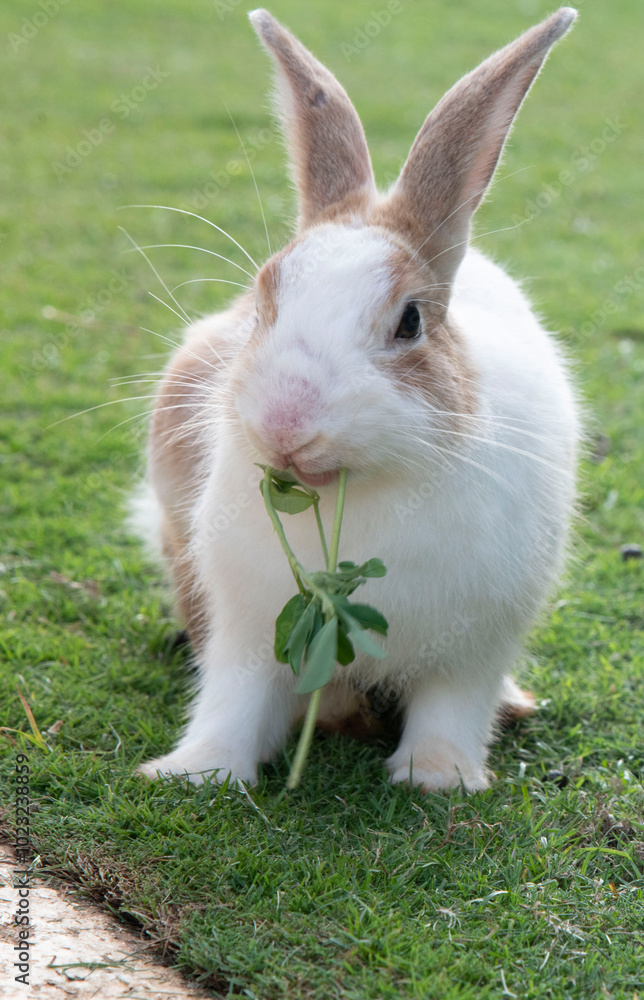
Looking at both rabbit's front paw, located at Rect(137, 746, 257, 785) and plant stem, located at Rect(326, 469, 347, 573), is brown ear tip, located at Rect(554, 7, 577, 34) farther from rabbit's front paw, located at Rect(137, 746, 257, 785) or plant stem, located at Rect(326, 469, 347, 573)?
rabbit's front paw, located at Rect(137, 746, 257, 785)

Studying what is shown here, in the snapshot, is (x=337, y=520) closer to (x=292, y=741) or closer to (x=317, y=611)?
(x=317, y=611)

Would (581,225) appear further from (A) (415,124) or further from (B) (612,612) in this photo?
(B) (612,612)

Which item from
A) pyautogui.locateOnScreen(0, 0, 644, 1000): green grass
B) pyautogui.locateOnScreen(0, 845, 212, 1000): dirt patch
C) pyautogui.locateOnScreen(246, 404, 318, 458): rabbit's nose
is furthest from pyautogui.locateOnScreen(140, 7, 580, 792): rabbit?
pyautogui.locateOnScreen(0, 845, 212, 1000): dirt patch

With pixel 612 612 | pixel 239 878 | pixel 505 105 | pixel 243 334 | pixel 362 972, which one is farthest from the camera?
pixel 612 612

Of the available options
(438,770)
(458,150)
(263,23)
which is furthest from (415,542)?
(263,23)

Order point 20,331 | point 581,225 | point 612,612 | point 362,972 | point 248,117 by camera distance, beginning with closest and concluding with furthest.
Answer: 1. point 362,972
2. point 612,612
3. point 20,331
4. point 581,225
5. point 248,117

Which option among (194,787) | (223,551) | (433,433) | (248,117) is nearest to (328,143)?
(433,433)
